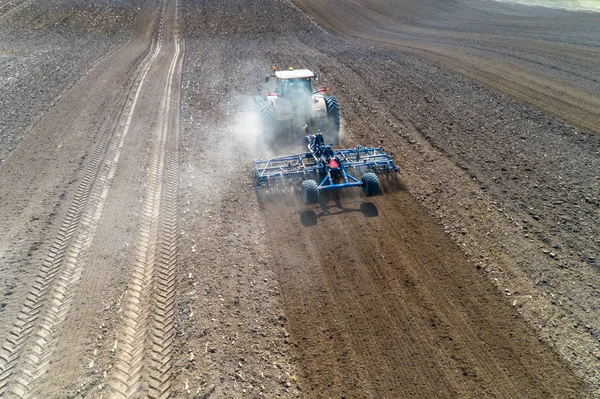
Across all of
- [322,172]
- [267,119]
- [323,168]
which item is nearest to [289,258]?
[323,168]

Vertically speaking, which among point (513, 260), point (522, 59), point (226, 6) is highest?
point (226, 6)

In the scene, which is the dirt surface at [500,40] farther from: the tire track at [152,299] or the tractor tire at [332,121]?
the tire track at [152,299]

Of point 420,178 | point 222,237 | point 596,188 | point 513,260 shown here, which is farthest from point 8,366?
point 596,188

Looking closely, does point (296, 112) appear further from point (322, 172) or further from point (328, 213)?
point (328, 213)

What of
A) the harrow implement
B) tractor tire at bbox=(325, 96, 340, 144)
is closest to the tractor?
tractor tire at bbox=(325, 96, 340, 144)

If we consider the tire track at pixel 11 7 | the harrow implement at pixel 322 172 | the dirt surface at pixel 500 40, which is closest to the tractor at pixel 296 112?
the harrow implement at pixel 322 172

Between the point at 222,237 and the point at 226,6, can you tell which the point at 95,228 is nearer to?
the point at 222,237
